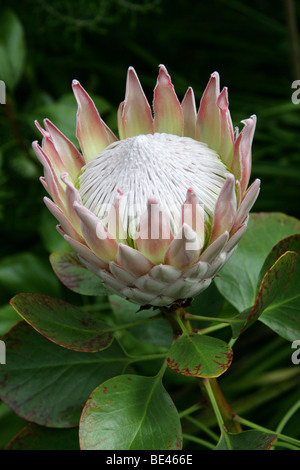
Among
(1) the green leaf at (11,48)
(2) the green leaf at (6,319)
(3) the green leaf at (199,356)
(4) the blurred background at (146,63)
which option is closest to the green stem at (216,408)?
(3) the green leaf at (199,356)

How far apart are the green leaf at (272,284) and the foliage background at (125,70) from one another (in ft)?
2.69

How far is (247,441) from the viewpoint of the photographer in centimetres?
90

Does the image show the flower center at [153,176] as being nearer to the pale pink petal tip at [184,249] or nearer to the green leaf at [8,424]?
the pale pink petal tip at [184,249]

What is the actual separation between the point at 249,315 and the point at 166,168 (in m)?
0.27

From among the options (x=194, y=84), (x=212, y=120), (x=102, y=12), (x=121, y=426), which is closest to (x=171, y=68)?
(x=194, y=84)

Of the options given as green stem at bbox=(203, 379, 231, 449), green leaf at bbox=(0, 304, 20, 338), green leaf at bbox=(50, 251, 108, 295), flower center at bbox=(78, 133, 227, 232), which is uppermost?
flower center at bbox=(78, 133, 227, 232)

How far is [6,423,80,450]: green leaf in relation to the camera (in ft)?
3.35

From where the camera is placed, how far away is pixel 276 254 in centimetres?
95

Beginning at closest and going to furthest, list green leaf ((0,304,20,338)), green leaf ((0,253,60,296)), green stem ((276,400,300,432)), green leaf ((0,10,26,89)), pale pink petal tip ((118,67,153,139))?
pale pink petal tip ((118,67,153,139))
green stem ((276,400,300,432))
green leaf ((0,304,20,338))
green leaf ((0,253,60,296))
green leaf ((0,10,26,89))

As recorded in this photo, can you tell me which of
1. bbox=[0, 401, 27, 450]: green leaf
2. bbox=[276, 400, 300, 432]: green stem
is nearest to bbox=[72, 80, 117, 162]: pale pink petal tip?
bbox=[276, 400, 300, 432]: green stem

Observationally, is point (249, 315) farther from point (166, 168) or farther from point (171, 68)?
point (171, 68)

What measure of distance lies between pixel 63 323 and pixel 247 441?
0.39 metres

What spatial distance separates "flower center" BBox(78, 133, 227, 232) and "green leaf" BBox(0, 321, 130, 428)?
1.07 ft

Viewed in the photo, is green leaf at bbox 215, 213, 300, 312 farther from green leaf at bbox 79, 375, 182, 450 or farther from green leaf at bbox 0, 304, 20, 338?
green leaf at bbox 0, 304, 20, 338
